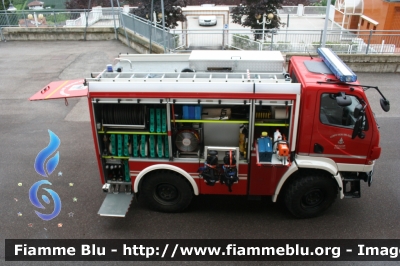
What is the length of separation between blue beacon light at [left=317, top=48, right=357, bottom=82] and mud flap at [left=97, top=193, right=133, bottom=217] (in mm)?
3895

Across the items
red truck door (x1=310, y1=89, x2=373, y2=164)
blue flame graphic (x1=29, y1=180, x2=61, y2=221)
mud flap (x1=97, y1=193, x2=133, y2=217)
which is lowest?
blue flame graphic (x1=29, y1=180, x2=61, y2=221)

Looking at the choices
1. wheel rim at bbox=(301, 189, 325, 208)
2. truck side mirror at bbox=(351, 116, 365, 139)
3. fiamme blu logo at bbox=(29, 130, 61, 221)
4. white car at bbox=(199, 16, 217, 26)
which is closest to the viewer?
truck side mirror at bbox=(351, 116, 365, 139)

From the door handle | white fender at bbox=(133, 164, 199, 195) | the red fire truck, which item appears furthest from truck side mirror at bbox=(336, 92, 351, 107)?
white fender at bbox=(133, 164, 199, 195)

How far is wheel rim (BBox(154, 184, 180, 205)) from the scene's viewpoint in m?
5.86

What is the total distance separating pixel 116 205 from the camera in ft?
18.8

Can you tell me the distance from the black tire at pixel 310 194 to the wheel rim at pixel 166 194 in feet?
6.09

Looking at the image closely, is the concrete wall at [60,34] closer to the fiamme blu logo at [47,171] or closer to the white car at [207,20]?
the white car at [207,20]

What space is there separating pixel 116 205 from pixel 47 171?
2.53 metres

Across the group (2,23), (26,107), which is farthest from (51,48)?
(26,107)

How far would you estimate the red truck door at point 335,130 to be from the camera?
510cm

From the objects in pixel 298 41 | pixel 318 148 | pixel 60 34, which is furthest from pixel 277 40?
pixel 60 34

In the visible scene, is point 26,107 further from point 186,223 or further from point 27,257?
point 186,223

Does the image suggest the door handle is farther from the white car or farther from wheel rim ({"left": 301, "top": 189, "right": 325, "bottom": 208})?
the white car

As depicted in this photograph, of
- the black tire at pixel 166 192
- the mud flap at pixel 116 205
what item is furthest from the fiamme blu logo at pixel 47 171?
the black tire at pixel 166 192
